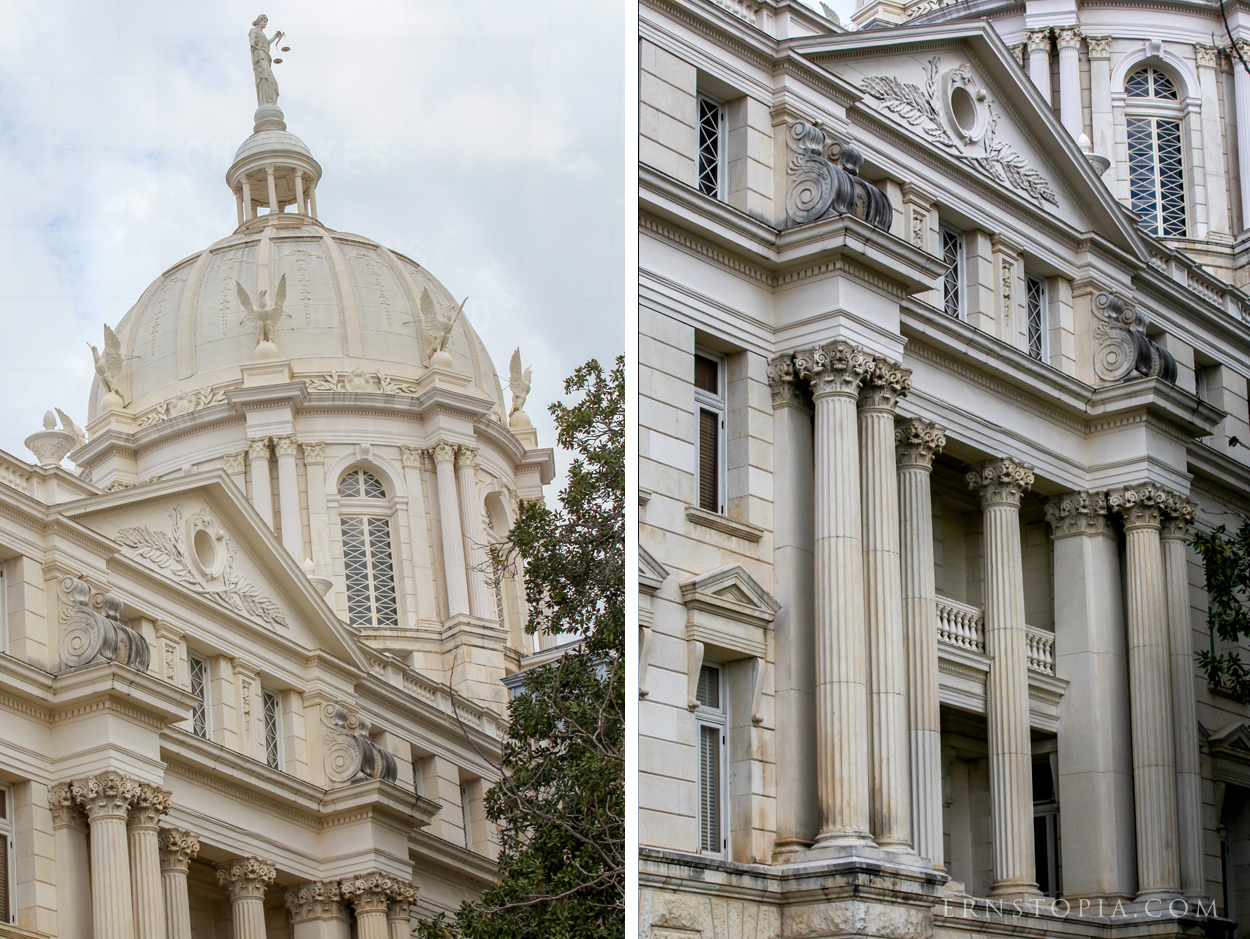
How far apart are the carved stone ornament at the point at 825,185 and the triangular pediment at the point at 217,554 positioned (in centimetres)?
805

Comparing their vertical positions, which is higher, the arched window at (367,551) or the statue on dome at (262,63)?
the statue on dome at (262,63)

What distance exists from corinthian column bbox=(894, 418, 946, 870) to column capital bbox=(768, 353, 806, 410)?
5.96 ft

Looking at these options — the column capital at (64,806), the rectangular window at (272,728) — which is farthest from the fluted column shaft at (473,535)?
the column capital at (64,806)

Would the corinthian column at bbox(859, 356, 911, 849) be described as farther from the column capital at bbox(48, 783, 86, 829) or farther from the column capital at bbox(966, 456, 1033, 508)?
the column capital at bbox(48, 783, 86, 829)

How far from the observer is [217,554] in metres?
8.65

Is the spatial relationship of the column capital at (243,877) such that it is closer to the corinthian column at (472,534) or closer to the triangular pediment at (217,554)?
the triangular pediment at (217,554)

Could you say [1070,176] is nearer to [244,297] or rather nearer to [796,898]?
[796,898]

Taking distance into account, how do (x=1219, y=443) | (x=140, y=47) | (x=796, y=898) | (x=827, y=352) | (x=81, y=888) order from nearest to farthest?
(x=81, y=888) → (x=140, y=47) → (x=796, y=898) → (x=827, y=352) → (x=1219, y=443)

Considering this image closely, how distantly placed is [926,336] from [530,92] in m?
8.40

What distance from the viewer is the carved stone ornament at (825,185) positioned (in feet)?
52.1

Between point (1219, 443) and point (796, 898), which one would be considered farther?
point (1219, 443)

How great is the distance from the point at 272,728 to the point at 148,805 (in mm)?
861

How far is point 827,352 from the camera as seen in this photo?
15609 millimetres

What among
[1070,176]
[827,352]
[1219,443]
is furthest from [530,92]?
[1219,443]
